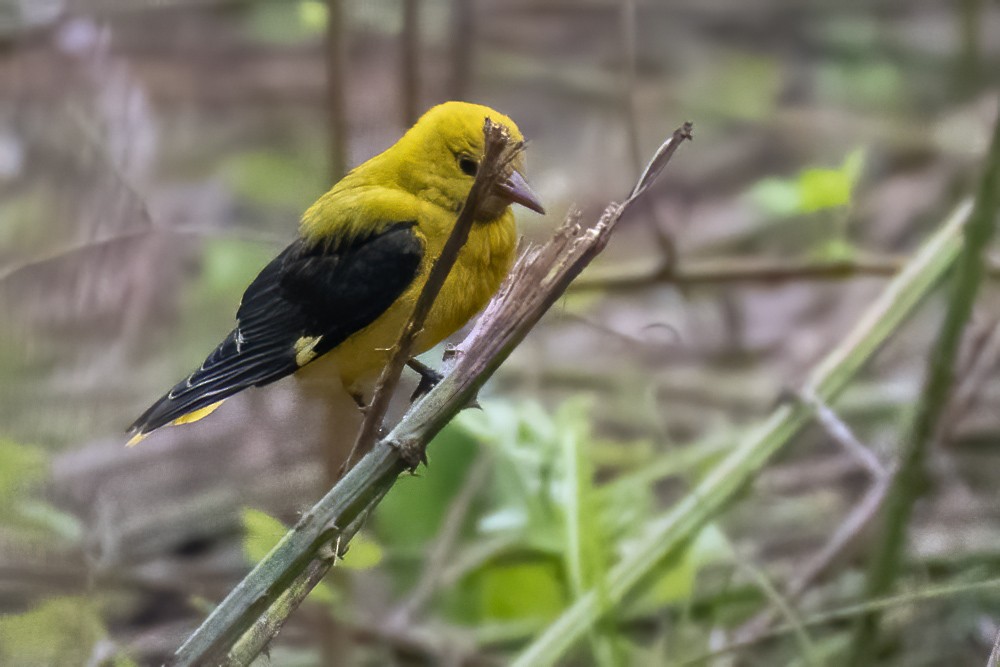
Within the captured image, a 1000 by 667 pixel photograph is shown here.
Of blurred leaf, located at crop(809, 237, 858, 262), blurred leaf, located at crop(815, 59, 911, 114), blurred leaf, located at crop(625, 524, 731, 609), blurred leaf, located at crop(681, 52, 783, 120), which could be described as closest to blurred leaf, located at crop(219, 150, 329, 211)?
blurred leaf, located at crop(625, 524, 731, 609)

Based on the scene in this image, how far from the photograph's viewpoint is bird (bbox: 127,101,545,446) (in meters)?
0.68

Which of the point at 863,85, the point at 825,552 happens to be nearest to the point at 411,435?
the point at 825,552

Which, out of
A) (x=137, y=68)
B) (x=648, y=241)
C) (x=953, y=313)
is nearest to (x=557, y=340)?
(x=648, y=241)

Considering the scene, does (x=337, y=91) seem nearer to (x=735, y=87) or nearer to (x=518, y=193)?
(x=518, y=193)

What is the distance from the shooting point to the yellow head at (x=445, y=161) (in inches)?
25.9

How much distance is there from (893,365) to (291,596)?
6.62 ft

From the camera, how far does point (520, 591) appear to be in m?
1.45

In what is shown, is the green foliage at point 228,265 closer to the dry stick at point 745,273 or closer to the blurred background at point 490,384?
the blurred background at point 490,384

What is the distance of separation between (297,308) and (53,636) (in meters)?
0.27

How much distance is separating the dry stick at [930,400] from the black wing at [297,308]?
65 cm

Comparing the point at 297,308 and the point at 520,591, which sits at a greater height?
the point at 297,308

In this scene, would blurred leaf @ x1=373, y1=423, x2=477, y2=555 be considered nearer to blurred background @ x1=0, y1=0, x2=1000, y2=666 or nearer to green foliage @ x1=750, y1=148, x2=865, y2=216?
blurred background @ x1=0, y1=0, x2=1000, y2=666

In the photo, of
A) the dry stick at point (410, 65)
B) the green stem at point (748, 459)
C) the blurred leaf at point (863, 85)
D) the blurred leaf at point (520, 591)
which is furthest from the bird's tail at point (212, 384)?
the blurred leaf at point (863, 85)

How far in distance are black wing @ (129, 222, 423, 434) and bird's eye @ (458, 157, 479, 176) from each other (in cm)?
8
